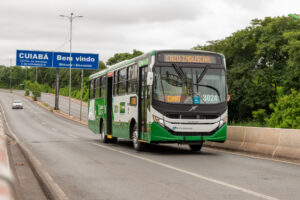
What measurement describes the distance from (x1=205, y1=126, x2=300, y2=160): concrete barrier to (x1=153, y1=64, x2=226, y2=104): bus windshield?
177cm

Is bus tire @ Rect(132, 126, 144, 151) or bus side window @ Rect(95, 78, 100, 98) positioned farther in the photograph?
bus side window @ Rect(95, 78, 100, 98)

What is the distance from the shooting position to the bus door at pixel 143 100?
15.8 metres

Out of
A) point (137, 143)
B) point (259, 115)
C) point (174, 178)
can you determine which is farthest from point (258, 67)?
point (174, 178)

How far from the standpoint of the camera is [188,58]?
15711 millimetres

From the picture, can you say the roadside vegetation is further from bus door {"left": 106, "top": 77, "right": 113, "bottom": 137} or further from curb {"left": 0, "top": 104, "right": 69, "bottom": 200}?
curb {"left": 0, "top": 104, "right": 69, "bottom": 200}

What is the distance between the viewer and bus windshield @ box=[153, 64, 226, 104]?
50.0ft

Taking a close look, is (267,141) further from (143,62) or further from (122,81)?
(122,81)

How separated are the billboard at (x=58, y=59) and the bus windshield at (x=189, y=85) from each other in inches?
1650

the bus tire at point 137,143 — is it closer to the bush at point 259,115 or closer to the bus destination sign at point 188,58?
the bus destination sign at point 188,58

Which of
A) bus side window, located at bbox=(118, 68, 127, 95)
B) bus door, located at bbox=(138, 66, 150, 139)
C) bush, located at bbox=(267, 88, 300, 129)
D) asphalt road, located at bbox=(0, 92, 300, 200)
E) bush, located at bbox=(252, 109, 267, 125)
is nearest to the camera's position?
asphalt road, located at bbox=(0, 92, 300, 200)

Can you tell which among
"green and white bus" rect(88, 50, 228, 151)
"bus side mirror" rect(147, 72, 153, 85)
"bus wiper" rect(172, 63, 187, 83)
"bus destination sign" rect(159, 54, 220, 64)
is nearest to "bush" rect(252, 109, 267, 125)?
"green and white bus" rect(88, 50, 228, 151)

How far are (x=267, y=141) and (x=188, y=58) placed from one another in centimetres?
372

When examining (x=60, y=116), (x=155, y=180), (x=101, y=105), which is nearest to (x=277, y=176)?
(x=155, y=180)

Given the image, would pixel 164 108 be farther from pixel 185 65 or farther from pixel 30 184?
pixel 30 184
